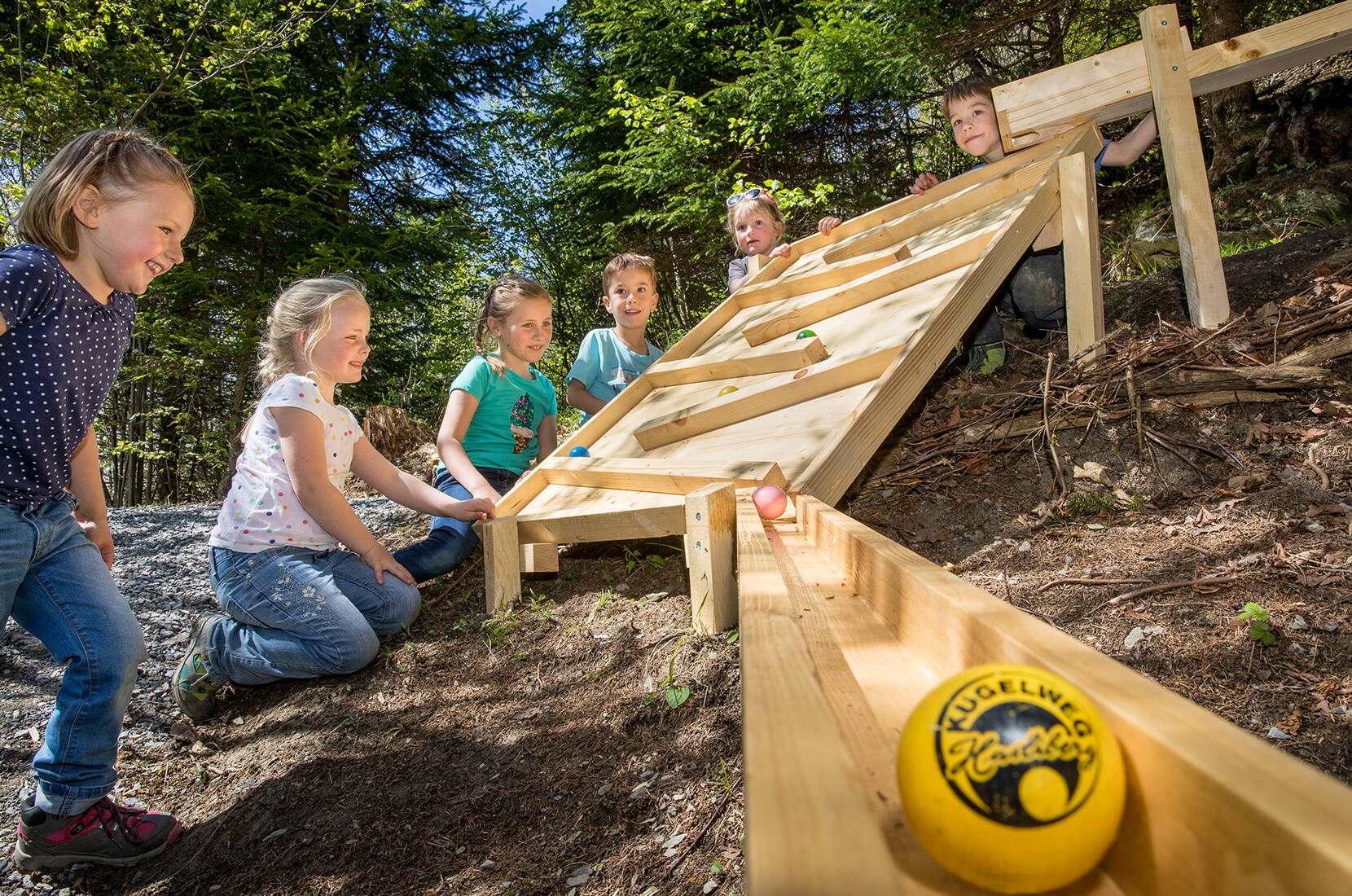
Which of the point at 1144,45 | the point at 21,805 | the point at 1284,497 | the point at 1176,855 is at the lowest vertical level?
the point at 21,805

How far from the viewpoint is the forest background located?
25.3ft

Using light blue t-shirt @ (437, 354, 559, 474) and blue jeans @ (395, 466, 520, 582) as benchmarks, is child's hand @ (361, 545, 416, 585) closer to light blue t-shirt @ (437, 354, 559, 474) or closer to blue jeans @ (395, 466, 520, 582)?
blue jeans @ (395, 466, 520, 582)

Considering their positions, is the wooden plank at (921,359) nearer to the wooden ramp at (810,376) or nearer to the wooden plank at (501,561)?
the wooden ramp at (810,376)

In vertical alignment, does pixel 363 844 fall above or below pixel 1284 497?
below

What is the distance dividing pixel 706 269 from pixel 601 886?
12.1 metres

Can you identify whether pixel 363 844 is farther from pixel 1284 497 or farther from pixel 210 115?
pixel 210 115

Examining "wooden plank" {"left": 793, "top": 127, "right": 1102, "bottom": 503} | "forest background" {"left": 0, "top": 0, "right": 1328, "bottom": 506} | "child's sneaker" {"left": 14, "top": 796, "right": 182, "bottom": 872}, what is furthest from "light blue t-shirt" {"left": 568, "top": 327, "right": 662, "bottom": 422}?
"forest background" {"left": 0, "top": 0, "right": 1328, "bottom": 506}

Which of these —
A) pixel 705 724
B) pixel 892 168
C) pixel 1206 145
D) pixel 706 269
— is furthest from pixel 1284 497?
pixel 706 269

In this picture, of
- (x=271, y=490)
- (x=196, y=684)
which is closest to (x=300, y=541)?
(x=271, y=490)

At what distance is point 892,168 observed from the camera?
10.8 meters

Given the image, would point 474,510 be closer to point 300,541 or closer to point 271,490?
point 300,541

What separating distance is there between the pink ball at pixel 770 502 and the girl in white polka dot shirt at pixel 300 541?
1.49 m

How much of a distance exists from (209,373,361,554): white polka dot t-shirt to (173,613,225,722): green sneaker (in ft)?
1.30

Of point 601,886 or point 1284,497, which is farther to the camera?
point 1284,497
